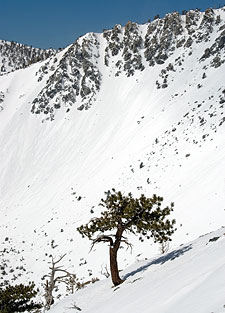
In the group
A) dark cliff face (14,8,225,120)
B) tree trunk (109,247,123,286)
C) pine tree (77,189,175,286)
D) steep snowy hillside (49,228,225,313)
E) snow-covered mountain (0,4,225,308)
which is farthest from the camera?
dark cliff face (14,8,225,120)

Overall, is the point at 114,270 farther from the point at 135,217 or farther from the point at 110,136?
the point at 110,136

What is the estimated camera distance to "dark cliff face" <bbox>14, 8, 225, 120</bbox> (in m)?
75.4

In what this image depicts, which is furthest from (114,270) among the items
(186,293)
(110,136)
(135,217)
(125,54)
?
(125,54)

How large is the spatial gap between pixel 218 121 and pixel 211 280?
41.8 m

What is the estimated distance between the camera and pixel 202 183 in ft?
111

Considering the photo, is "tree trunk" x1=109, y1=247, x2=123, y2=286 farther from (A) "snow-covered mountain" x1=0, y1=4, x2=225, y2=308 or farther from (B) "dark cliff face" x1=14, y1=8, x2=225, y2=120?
(B) "dark cliff face" x1=14, y1=8, x2=225, y2=120

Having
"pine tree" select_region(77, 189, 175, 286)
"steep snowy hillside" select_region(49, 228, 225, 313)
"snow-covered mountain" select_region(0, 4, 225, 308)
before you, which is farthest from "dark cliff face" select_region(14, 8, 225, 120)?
"steep snowy hillside" select_region(49, 228, 225, 313)

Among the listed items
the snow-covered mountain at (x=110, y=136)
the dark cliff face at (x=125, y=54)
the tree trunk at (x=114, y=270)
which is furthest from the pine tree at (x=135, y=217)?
the dark cliff face at (x=125, y=54)

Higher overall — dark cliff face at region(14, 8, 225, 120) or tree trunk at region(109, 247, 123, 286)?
dark cliff face at region(14, 8, 225, 120)

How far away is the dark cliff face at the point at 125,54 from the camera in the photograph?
7544cm

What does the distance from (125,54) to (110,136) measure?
96.5 ft

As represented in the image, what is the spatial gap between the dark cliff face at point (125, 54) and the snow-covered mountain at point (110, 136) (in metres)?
0.32

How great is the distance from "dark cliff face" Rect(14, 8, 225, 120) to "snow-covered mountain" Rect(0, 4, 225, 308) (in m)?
0.32

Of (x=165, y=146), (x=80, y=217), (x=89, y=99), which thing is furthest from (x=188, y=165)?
(x=89, y=99)
